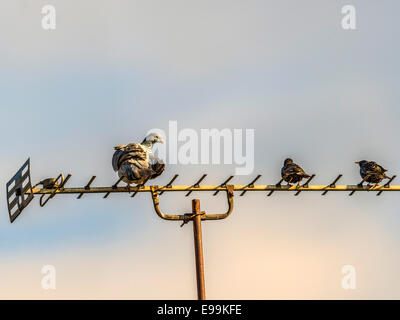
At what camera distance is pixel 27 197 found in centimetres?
1780

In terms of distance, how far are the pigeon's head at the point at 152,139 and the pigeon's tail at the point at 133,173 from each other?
5.47ft

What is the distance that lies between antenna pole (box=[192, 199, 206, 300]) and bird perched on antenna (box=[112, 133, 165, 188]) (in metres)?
1.56

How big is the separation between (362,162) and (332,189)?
2.84 m

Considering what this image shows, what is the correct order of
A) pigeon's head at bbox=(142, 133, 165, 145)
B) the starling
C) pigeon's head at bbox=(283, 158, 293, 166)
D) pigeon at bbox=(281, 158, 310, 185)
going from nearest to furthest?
1. the starling
2. pigeon's head at bbox=(142, 133, 165, 145)
3. pigeon at bbox=(281, 158, 310, 185)
4. pigeon's head at bbox=(283, 158, 293, 166)

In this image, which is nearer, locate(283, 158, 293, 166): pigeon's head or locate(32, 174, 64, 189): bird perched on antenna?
locate(32, 174, 64, 189): bird perched on antenna

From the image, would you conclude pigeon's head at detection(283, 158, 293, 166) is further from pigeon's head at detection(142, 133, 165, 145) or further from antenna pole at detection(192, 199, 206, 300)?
antenna pole at detection(192, 199, 206, 300)

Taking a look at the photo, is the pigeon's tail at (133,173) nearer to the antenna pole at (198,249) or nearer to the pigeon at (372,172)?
the antenna pole at (198,249)

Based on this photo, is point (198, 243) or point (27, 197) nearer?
point (198, 243)

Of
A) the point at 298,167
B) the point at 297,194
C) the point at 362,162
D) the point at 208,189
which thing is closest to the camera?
the point at 208,189

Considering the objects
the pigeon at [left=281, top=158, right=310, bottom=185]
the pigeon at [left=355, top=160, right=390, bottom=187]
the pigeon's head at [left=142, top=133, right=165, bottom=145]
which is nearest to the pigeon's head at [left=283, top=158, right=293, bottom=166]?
the pigeon at [left=281, top=158, right=310, bottom=185]

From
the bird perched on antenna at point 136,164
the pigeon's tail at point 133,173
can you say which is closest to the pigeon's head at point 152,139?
the bird perched on antenna at point 136,164

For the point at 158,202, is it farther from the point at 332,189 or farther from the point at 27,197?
the point at 332,189

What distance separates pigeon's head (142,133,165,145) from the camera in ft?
63.1
